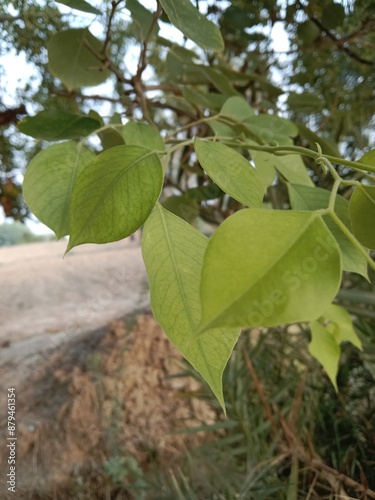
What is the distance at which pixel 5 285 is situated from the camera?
2.19 ft

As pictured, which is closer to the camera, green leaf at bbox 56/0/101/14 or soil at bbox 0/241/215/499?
green leaf at bbox 56/0/101/14

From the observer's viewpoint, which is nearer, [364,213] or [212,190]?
[364,213]

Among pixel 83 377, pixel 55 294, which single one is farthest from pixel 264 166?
pixel 55 294

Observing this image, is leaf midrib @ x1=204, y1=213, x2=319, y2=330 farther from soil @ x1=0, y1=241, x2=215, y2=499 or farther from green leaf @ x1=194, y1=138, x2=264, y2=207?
soil @ x1=0, y1=241, x2=215, y2=499

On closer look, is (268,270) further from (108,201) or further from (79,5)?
(79,5)

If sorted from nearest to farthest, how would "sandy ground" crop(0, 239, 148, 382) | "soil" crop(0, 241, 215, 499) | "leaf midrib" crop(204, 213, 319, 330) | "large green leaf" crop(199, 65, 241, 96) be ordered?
"leaf midrib" crop(204, 213, 319, 330) → "large green leaf" crop(199, 65, 241, 96) → "soil" crop(0, 241, 215, 499) → "sandy ground" crop(0, 239, 148, 382)

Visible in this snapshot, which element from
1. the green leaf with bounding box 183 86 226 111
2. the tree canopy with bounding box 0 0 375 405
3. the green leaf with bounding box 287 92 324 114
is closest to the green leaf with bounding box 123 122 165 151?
the tree canopy with bounding box 0 0 375 405

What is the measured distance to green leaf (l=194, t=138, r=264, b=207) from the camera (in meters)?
0.12

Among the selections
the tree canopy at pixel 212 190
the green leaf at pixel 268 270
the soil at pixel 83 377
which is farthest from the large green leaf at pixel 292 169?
the soil at pixel 83 377

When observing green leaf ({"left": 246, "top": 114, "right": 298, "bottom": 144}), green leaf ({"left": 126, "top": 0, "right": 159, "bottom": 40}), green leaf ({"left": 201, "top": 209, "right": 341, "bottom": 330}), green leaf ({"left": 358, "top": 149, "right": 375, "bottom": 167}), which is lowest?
green leaf ({"left": 201, "top": 209, "right": 341, "bottom": 330})

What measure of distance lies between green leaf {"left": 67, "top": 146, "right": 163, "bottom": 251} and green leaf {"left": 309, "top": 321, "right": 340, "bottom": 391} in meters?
0.14

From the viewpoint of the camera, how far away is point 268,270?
3.1 inches

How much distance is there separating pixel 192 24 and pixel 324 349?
16 cm

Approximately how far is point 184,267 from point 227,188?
0.03 meters
